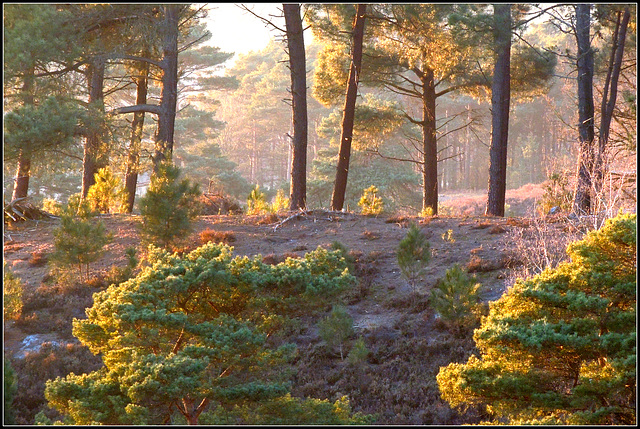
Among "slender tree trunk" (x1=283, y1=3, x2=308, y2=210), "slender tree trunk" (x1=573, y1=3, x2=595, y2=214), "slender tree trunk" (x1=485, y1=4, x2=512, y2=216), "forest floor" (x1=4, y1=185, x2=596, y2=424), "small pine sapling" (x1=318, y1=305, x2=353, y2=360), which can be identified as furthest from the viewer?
"slender tree trunk" (x1=485, y1=4, x2=512, y2=216)

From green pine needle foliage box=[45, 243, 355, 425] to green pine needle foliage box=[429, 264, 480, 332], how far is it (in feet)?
10.1

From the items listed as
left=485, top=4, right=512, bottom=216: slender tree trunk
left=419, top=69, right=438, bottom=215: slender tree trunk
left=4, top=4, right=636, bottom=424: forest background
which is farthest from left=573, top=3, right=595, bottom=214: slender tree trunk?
left=419, top=69, right=438, bottom=215: slender tree trunk

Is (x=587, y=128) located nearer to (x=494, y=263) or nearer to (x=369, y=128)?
(x=494, y=263)

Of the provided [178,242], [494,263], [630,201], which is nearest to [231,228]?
[178,242]

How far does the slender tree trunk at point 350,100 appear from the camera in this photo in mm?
13242

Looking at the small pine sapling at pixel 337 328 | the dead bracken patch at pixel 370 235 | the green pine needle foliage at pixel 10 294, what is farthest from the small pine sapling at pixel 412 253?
the green pine needle foliage at pixel 10 294

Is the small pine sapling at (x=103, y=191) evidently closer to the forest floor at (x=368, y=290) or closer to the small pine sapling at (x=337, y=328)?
the forest floor at (x=368, y=290)

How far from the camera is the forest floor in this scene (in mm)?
6715

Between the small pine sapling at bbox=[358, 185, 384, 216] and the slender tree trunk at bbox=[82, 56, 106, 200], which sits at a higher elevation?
the slender tree trunk at bbox=[82, 56, 106, 200]

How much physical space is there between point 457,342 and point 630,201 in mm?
4459

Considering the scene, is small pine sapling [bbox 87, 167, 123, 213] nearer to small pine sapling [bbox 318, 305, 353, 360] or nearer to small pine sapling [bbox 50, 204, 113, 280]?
small pine sapling [bbox 50, 204, 113, 280]

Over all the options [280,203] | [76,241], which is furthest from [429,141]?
[76,241]

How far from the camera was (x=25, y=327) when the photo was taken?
8.18 m

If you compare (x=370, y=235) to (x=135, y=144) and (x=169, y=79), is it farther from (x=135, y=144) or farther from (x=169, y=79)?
(x=169, y=79)
